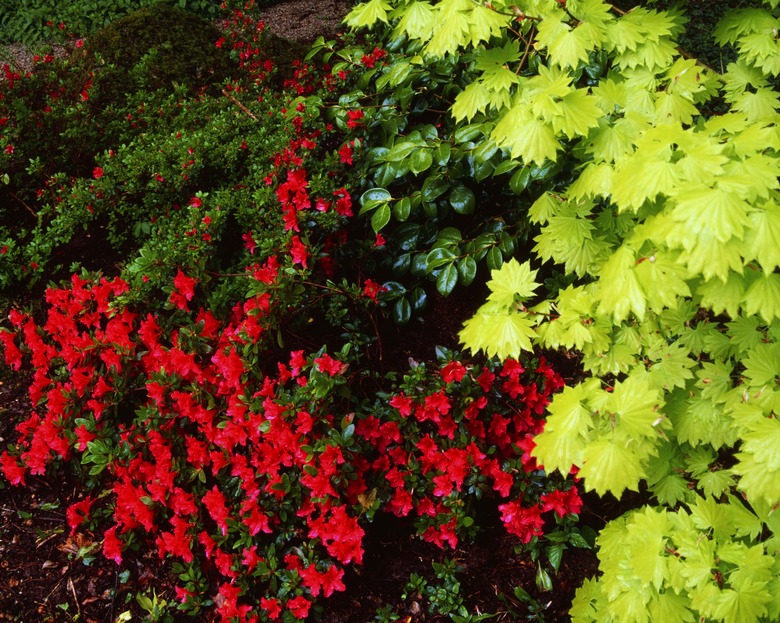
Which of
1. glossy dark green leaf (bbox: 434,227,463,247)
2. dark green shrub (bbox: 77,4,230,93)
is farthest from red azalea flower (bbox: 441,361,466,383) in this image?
dark green shrub (bbox: 77,4,230,93)

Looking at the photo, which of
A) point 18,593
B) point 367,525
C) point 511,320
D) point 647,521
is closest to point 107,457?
point 18,593

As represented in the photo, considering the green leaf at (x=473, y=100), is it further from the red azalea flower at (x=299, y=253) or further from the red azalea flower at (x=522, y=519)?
the red azalea flower at (x=522, y=519)

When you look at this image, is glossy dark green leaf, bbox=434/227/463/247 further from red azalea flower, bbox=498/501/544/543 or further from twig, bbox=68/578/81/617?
twig, bbox=68/578/81/617

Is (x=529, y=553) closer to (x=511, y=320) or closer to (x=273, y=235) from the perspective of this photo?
(x=511, y=320)

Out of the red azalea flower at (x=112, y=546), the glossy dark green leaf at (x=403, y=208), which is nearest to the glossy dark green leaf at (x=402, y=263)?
the glossy dark green leaf at (x=403, y=208)

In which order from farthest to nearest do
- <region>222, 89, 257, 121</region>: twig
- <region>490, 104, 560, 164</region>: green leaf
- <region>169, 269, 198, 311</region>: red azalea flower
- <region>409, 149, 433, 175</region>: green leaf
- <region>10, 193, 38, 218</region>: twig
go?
<region>222, 89, 257, 121</region>: twig
<region>10, 193, 38, 218</region>: twig
<region>169, 269, 198, 311</region>: red azalea flower
<region>409, 149, 433, 175</region>: green leaf
<region>490, 104, 560, 164</region>: green leaf

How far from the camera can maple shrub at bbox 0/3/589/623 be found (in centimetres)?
231

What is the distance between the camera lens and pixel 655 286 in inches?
56.3

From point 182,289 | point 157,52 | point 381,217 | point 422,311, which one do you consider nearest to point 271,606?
point 182,289

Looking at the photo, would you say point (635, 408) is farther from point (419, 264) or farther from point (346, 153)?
point (346, 153)

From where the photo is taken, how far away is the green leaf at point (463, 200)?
2.78 m

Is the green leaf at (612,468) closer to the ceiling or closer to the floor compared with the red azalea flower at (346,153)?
closer to the floor

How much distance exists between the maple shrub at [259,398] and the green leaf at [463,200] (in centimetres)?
41

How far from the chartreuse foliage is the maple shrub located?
611 millimetres
